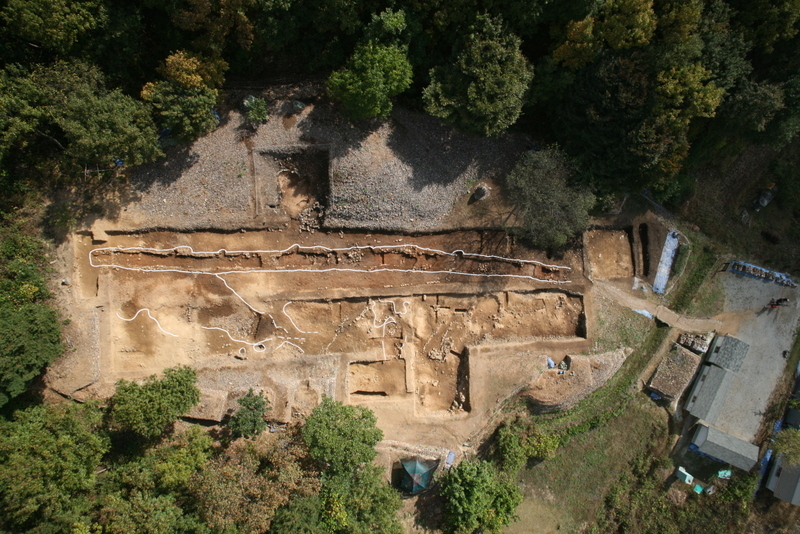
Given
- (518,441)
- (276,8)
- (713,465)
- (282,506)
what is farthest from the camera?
(713,465)

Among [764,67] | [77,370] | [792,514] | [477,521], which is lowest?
[792,514]

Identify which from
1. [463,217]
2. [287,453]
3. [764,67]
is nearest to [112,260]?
[287,453]

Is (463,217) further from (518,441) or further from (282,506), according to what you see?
(282,506)

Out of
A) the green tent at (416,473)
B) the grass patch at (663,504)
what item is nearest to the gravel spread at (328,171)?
the green tent at (416,473)

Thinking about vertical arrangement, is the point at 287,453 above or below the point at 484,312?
below

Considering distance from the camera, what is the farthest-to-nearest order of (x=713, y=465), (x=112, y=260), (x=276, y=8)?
(x=713, y=465), (x=112, y=260), (x=276, y=8)

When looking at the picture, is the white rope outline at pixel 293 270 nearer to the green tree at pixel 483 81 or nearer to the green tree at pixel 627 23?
the green tree at pixel 483 81
